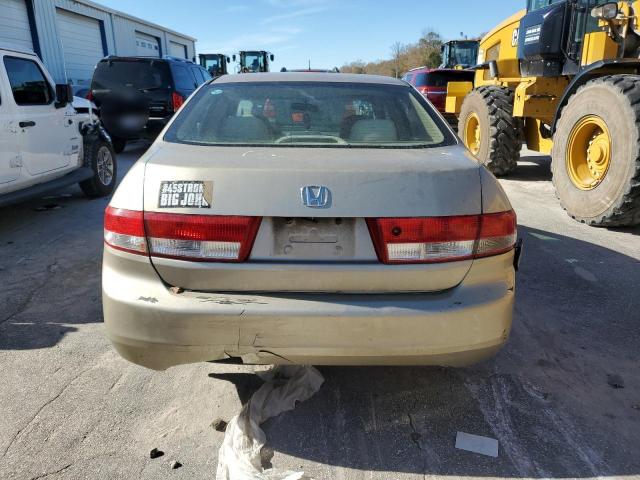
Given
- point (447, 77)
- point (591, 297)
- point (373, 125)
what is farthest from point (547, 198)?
point (447, 77)

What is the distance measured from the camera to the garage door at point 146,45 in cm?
2405

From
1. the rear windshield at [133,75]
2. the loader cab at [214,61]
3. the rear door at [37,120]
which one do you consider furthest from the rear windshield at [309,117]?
the loader cab at [214,61]

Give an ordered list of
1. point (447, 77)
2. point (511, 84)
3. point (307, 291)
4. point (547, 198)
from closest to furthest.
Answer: point (307, 291)
point (547, 198)
point (511, 84)
point (447, 77)

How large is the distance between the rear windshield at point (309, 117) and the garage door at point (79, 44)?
1693 centimetres

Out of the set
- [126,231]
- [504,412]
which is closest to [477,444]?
[504,412]

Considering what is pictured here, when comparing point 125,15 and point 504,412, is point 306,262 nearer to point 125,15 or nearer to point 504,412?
point 504,412

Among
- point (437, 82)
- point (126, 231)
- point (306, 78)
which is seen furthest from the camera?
point (437, 82)

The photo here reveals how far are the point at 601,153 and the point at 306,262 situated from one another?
16.1ft

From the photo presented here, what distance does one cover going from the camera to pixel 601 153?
5637 millimetres

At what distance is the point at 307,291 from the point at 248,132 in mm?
1081

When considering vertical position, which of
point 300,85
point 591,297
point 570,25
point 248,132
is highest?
point 570,25

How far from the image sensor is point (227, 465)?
84.1 inches

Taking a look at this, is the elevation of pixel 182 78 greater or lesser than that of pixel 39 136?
greater

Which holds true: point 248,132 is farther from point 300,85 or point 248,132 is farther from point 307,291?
point 307,291
